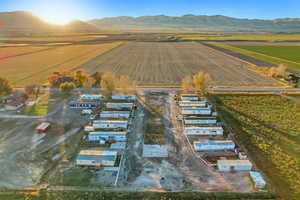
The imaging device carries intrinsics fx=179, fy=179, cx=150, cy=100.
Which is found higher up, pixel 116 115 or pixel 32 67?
pixel 32 67

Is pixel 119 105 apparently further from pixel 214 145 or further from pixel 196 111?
pixel 214 145

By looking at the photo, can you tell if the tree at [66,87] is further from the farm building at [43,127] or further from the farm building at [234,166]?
the farm building at [234,166]

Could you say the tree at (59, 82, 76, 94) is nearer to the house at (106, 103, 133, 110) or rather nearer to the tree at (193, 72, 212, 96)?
the house at (106, 103, 133, 110)

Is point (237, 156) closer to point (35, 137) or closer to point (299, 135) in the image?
point (299, 135)

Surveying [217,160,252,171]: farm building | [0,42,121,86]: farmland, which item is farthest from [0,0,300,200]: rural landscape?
[0,42,121,86]: farmland

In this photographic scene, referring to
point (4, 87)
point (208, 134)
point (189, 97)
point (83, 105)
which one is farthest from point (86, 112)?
point (208, 134)

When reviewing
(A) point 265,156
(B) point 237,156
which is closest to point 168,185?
(B) point 237,156
